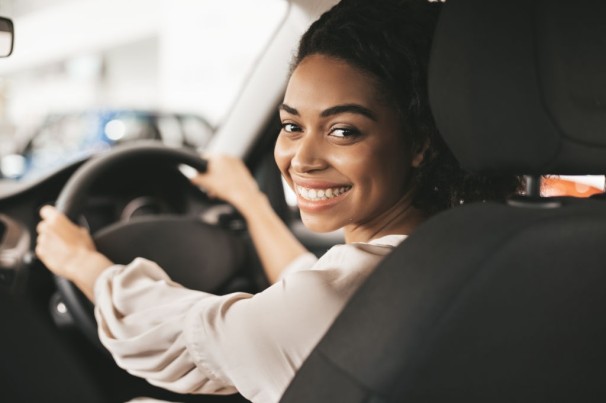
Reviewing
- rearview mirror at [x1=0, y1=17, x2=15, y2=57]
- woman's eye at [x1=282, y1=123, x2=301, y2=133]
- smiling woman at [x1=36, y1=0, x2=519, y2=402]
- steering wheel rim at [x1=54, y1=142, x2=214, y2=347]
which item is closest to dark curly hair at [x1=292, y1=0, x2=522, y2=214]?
smiling woman at [x1=36, y1=0, x2=519, y2=402]

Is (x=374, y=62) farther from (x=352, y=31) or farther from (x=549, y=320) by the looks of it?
(x=549, y=320)

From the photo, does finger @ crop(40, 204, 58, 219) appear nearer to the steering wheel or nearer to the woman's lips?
the steering wheel

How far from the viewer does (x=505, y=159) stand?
0.90m

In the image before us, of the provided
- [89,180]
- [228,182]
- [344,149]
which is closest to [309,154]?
[344,149]

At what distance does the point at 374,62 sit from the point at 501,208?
0.33 meters

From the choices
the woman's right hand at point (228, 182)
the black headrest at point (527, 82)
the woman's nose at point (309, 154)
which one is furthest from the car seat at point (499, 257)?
the woman's right hand at point (228, 182)

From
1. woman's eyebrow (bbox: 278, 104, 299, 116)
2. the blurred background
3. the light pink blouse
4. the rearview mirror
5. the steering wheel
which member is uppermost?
the rearview mirror

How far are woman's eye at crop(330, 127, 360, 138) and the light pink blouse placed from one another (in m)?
0.15

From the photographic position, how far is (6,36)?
1.28 metres

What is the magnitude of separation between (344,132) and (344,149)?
0.03 meters

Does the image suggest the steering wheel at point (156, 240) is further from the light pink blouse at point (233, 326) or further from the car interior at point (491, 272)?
the car interior at point (491, 272)

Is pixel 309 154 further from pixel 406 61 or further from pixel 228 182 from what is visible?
pixel 228 182

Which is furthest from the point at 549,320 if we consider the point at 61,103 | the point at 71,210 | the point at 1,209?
the point at 61,103

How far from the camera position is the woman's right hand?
1913 mm
